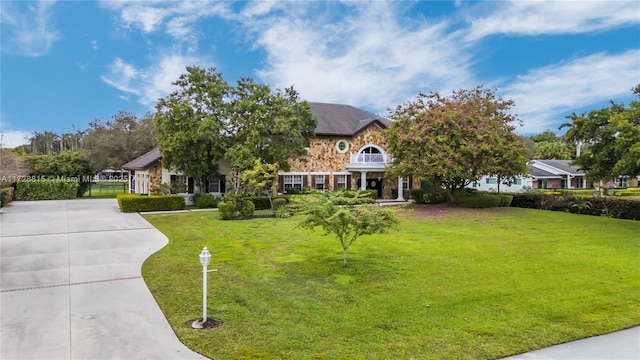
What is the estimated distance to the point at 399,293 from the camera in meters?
7.28

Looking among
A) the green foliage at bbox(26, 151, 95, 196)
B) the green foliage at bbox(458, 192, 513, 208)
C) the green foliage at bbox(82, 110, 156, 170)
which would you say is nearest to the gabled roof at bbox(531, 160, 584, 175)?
the green foliage at bbox(458, 192, 513, 208)

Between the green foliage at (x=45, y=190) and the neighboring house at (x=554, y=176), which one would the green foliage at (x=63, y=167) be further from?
the neighboring house at (x=554, y=176)

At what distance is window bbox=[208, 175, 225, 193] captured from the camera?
2659 cm

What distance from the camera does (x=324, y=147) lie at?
29109 mm

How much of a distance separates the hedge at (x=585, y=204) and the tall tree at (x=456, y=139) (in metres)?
2.64

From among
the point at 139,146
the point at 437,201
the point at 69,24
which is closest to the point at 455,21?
the point at 437,201

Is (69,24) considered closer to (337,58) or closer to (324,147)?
(337,58)

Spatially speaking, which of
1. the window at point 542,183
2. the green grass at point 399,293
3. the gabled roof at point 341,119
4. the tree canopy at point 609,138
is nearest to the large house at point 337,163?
the gabled roof at point 341,119

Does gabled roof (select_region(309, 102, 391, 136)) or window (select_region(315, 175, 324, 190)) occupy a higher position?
gabled roof (select_region(309, 102, 391, 136))

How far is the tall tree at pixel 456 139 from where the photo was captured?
2080 cm

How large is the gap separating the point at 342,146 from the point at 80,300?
24005 mm

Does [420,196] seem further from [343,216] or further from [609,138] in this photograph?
[343,216]

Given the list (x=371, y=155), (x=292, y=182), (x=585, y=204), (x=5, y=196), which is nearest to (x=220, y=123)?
(x=292, y=182)

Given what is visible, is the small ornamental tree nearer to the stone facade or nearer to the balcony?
the stone facade
